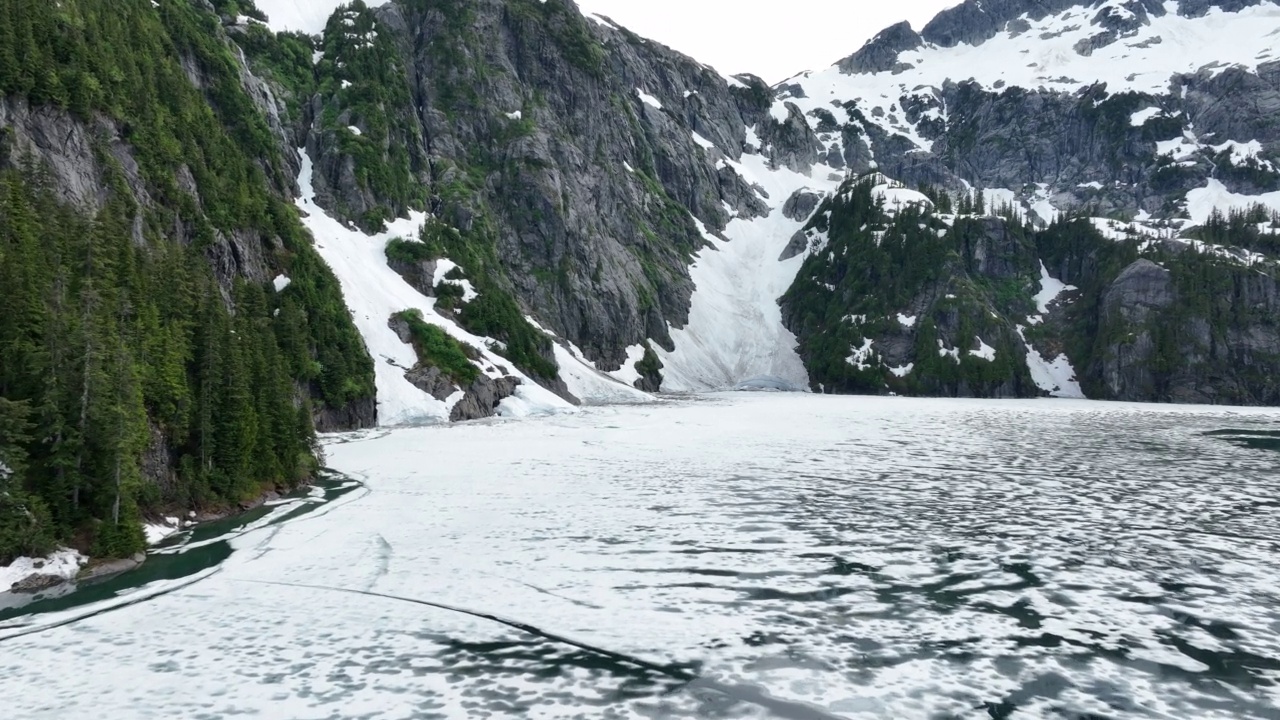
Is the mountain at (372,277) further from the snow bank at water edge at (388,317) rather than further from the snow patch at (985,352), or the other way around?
the snow patch at (985,352)

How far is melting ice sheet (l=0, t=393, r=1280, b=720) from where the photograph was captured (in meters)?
13.7

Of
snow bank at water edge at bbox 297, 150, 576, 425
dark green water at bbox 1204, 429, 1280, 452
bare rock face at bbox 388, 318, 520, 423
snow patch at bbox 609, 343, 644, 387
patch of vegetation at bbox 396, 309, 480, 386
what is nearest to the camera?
dark green water at bbox 1204, 429, 1280, 452

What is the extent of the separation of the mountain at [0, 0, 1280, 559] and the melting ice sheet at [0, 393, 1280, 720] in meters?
6.91

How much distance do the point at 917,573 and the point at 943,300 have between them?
580 feet

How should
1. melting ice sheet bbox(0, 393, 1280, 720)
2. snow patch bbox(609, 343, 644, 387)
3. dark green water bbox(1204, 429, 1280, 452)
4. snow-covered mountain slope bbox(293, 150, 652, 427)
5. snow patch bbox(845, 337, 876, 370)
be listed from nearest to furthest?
melting ice sheet bbox(0, 393, 1280, 720) < dark green water bbox(1204, 429, 1280, 452) < snow-covered mountain slope bbox(293, 150, 652, 427) < snow patch bbox(609, 343, 644, 387) < snow patch bbox(845, 337, 876, 370)

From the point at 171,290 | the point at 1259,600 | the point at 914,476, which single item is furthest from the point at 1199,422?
the point at 171,290

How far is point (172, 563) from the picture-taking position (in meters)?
23.6

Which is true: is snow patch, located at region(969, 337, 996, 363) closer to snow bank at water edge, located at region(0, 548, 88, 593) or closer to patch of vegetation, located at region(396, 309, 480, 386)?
patch of vegetation, located at region(396, 309, 480, 386)

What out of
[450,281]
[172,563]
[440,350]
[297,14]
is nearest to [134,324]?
[172,563]

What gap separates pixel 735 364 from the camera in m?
189

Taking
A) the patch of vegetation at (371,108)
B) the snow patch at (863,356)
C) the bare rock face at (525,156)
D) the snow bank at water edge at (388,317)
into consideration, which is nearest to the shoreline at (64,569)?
the snow bank at water edge at (388,317)

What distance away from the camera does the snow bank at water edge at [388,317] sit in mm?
75688

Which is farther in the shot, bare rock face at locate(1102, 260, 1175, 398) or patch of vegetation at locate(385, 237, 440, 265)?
bare rock face at locate(1102, 260, 1175, 398)

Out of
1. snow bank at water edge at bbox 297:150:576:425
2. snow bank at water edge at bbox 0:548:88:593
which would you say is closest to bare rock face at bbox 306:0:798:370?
snow bank at water edge at bbox 297:150:576:425
